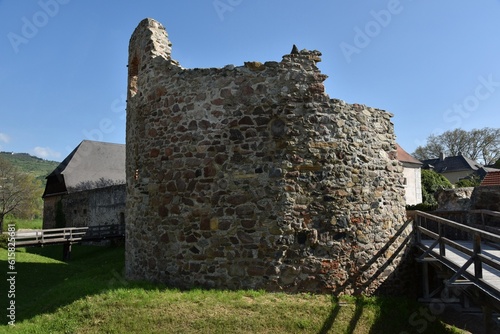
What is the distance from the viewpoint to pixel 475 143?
150ft

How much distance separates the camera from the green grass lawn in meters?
6.84

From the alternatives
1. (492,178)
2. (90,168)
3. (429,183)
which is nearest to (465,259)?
(492,178)

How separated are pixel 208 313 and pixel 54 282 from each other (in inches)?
337

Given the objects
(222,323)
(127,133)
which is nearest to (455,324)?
(222,323)

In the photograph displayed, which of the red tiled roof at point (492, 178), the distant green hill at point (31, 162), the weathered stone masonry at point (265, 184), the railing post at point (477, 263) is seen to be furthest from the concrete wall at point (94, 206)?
the distant green hill at point (31, 162)

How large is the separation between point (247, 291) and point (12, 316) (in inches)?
203

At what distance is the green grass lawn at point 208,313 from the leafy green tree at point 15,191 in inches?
1311

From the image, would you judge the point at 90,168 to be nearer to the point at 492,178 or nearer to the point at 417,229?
the point at 492,178

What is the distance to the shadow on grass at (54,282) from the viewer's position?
8.43 m

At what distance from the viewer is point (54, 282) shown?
13117 millimetres

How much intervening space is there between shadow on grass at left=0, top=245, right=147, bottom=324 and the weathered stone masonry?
133 centimetres

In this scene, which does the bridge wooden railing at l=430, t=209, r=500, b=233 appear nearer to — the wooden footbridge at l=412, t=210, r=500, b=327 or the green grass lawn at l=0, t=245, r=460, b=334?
the wooden footbridge at l=412, t=210, r=500, b=327

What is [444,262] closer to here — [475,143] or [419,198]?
[419,198]

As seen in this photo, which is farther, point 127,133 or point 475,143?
point 475,143
